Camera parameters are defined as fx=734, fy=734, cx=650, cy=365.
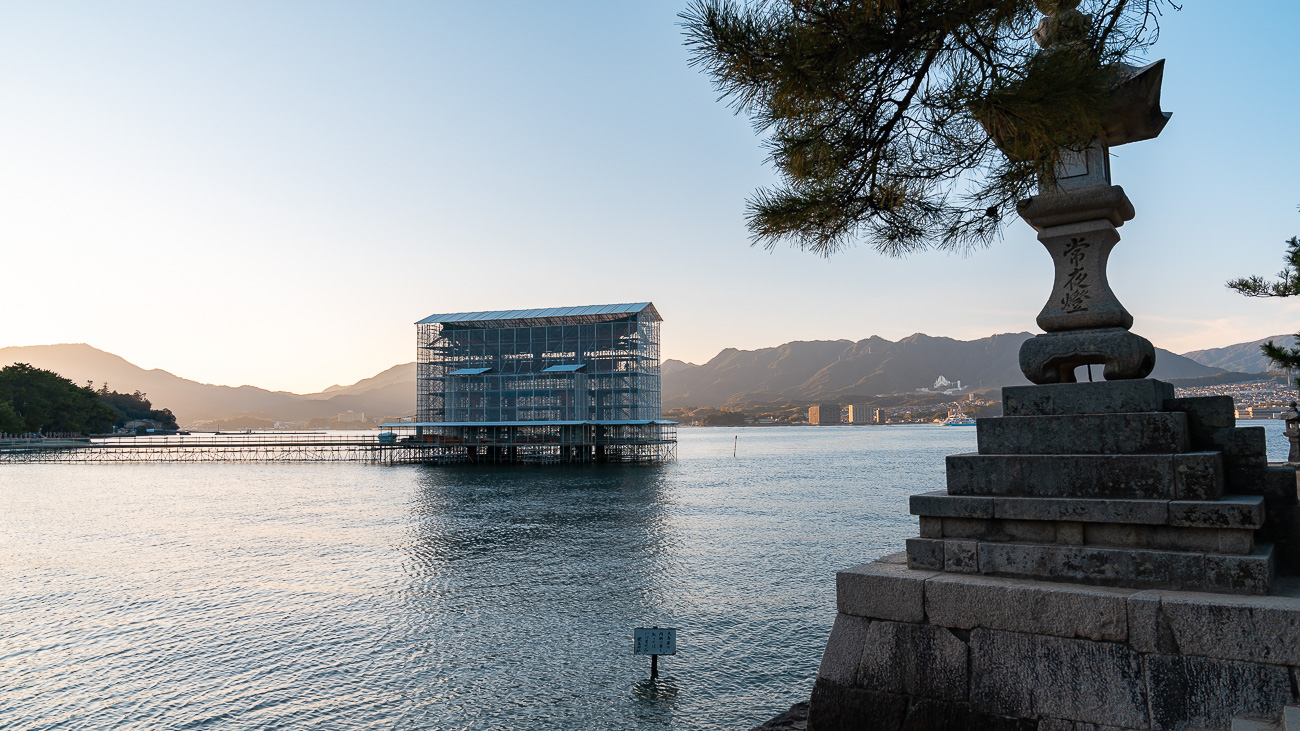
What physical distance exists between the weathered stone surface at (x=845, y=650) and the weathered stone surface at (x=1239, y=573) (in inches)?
79.2

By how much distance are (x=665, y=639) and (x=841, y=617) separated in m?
5.37

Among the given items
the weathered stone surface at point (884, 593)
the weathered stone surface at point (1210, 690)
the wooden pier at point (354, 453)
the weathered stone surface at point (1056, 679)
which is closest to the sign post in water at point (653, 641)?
the weathered stone surface at point (884, 593)

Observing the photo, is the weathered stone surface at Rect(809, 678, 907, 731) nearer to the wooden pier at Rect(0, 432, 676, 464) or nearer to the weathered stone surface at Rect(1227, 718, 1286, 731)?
the weathered stone surface at Rect(1227, 718, 1286, 731)

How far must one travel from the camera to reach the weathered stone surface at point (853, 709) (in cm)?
479

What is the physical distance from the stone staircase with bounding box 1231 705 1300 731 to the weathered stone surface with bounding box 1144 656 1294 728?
11 cm

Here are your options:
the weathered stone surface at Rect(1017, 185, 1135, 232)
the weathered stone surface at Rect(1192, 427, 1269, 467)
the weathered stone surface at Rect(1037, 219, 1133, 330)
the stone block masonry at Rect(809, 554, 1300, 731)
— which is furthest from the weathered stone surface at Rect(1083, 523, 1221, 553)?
the weathered stone surface at Rect(1017, 185, 1135, 232)

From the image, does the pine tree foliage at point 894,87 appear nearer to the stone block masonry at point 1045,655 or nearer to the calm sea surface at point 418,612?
the stone block masonry at point 1045,655

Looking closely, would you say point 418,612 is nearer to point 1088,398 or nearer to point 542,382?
point 1088,398

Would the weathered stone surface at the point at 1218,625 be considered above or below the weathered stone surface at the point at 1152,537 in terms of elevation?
below

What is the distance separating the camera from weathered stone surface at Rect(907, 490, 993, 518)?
16.6ft

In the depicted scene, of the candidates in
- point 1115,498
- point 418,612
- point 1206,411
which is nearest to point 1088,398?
point 1115,498

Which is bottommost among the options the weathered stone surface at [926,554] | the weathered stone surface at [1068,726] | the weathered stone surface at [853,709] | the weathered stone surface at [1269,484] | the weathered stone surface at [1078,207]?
the weathered stone surface at [853,709]

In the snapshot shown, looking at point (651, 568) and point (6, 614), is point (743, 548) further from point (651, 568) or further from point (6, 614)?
point (6, 614)

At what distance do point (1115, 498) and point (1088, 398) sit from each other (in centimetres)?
75
